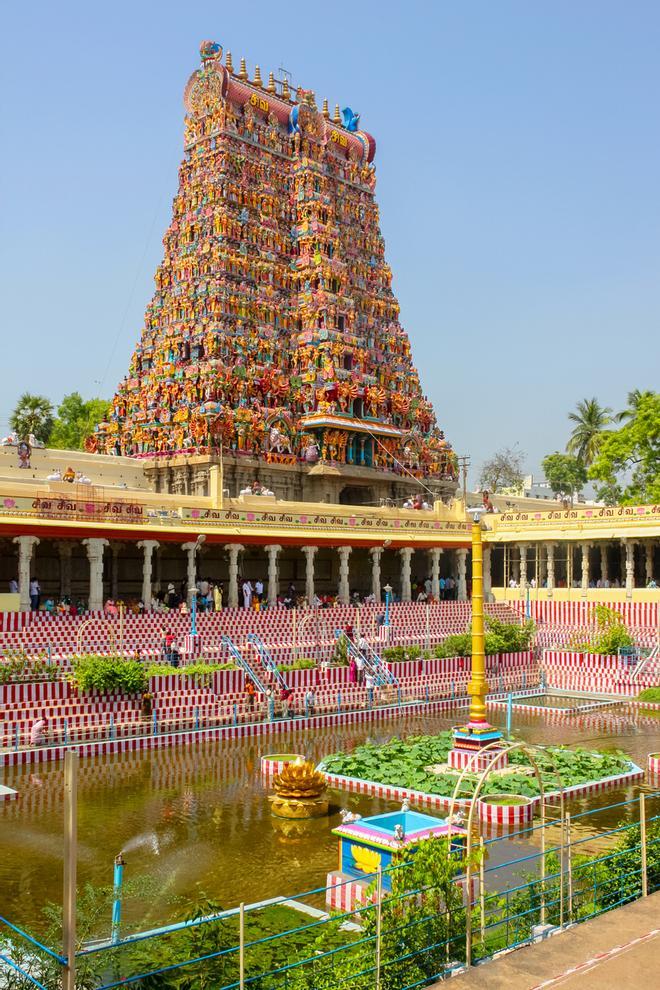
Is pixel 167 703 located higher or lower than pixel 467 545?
lower

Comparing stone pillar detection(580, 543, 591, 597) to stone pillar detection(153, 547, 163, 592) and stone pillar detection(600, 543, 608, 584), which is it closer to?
stone pillar detection(600, 543, 608, 584)

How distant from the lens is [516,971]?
841cm

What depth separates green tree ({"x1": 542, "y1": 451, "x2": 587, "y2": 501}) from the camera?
88438 millimetres

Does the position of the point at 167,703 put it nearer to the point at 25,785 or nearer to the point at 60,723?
the point at 60,723

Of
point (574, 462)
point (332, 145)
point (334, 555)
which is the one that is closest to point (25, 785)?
point (334, 555)

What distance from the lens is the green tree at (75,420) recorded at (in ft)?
237

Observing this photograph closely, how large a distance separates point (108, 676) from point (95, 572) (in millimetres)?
9877

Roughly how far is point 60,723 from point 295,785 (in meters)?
7.83

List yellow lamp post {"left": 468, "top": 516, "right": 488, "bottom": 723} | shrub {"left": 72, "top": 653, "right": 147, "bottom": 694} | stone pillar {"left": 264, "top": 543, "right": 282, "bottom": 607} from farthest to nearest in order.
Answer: stone pillar {"left": 264, "top": 543, "right": 282, "bottom": 607}
shrub {"left": 72, "top": 653, "right": 147, "bottom": 694}
yellow lamp post {"left": 468, "top": 516, "right": 488, "bottom": 723}

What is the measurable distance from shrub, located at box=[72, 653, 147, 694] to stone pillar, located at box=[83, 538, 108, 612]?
8.47 metres

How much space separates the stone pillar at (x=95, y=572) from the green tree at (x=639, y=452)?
2753 centimetres

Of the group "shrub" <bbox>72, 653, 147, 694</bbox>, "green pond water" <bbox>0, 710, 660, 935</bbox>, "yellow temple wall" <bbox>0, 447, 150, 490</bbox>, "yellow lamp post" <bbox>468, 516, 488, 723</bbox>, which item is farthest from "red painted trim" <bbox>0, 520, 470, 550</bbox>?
"yellow lamp post" <bbox>468, 516, 488, 723</bbox>

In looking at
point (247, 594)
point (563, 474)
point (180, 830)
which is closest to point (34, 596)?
point (247, 594)

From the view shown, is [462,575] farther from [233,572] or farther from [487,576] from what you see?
[233,572]
